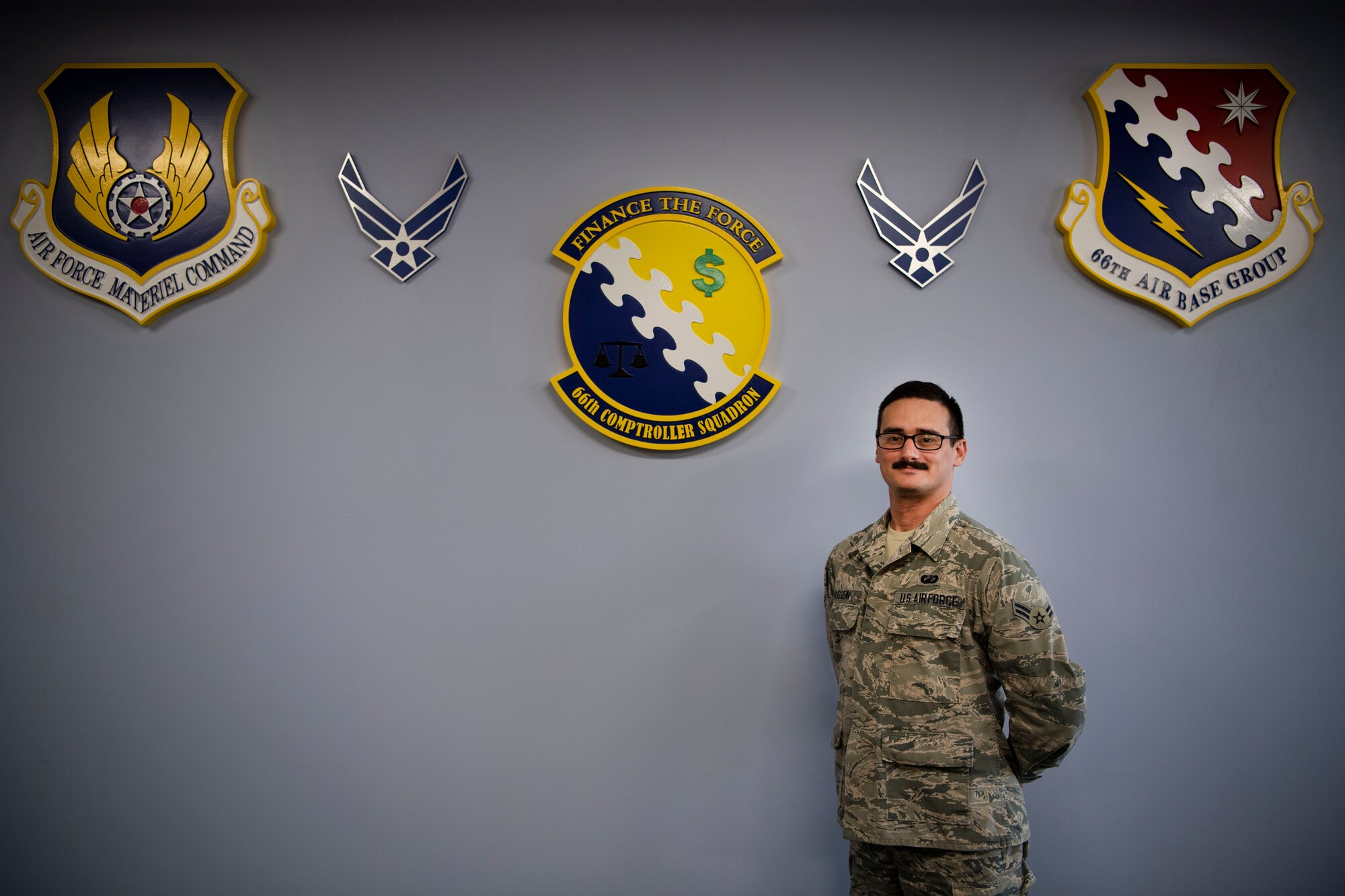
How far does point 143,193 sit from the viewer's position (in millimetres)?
1858

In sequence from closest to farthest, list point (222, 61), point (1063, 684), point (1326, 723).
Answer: point (1063, 684), point (1326, 723), point (222, 61)

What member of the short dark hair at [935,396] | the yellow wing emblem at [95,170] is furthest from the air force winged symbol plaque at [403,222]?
the short dark hair at [935,396]

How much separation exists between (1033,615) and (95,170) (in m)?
2.36

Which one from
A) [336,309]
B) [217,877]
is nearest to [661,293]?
[336,309]

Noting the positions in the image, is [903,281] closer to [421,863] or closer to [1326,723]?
[1326,723]

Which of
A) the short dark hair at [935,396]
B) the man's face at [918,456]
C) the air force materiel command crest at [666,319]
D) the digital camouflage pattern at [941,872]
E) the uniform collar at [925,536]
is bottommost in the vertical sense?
the digital camouflage pattern at [941,872]

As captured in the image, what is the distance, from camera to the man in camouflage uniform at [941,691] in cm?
127

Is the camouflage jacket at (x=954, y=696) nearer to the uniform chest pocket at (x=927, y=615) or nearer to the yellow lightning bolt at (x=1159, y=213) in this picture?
the uniform chest pocket at (x=927, y=615)

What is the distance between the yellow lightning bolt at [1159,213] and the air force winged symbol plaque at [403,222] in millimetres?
1640

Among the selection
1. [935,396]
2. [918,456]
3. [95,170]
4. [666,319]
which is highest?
[95,170]

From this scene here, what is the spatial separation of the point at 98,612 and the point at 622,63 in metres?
1.89

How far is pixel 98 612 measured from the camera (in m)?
1.83

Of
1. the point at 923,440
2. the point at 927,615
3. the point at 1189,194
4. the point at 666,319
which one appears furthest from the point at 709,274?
the point at 1189,194

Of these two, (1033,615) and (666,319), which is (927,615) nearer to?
(1033,615)
